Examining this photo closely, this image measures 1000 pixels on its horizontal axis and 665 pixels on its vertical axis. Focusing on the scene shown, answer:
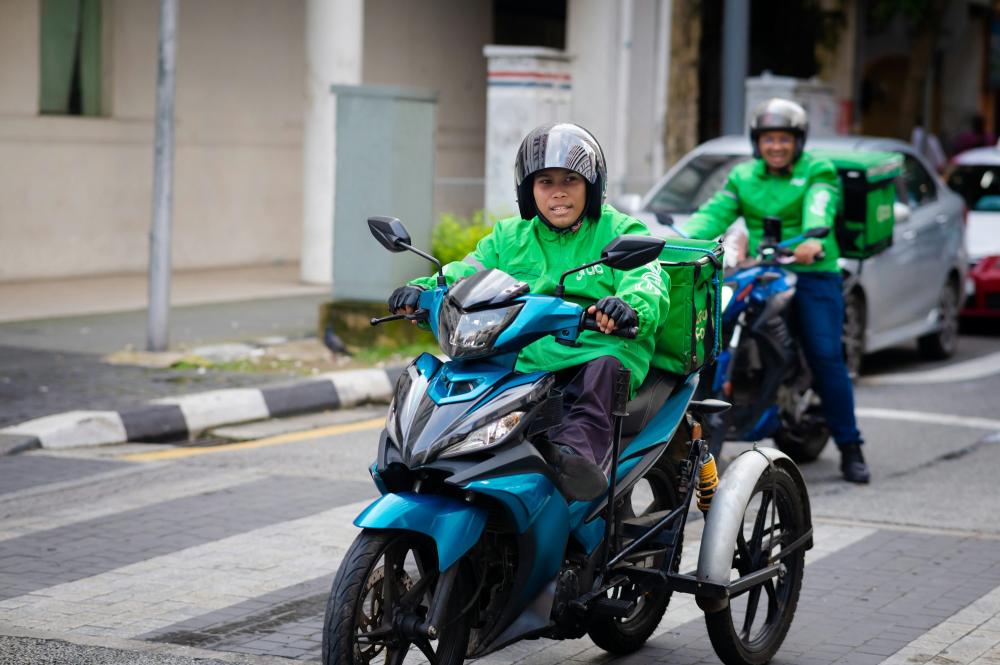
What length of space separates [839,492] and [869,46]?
2241 cm

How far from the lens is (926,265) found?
12703 millimetres

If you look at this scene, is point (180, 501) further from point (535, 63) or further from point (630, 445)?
point (535, 63)

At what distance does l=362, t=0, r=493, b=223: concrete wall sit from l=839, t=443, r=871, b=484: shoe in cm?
1223

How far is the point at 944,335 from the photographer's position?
13414mm

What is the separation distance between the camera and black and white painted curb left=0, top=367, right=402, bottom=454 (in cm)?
903

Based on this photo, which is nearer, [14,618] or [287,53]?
[14,618]

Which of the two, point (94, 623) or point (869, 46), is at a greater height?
point (869, 46)

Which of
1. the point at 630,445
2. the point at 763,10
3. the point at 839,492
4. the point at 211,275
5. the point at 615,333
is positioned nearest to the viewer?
the point at 615,333

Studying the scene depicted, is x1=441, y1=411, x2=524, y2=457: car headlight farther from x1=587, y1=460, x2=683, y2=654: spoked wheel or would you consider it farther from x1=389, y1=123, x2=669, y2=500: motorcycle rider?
x1=587, y1=460, x2=683, y2=654: spoked wheel

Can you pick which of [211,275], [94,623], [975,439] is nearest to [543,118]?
[211,275]

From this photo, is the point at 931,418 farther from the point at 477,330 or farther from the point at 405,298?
the point at 477,330

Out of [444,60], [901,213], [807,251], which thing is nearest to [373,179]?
[901,213]

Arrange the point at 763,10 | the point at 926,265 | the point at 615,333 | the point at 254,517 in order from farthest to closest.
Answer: the point at 763,10 → the point at 926,265 → the point at 254,517 → the point at 615,333

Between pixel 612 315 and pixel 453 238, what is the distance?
323 inches
